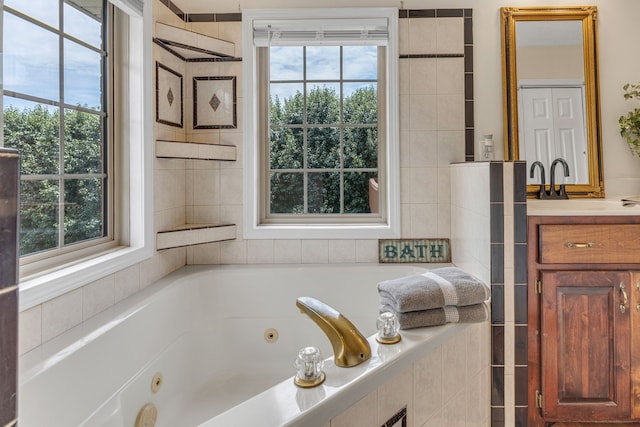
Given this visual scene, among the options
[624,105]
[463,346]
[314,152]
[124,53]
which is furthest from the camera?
[314,152]

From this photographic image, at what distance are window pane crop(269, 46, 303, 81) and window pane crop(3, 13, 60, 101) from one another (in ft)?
3.80

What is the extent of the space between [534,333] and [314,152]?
4.79 ft

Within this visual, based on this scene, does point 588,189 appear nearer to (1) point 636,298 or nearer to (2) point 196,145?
(1) point 636,298

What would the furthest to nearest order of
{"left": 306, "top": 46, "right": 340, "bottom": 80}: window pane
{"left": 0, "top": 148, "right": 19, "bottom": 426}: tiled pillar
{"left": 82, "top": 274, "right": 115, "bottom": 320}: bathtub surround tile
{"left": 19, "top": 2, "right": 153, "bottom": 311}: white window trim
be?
{"left": 306, "top": 46, "right": 340, "bottom": 80}: window pane < {"left": 19, "top": 2, "right": 153, "bottom": 311}: white window trim < {"left": 82, "top": 274, "right": 115, "bottom": 320}: bathtub surround tile < {"left": 0, "top": 148, "right": 19, "bottom": 426}: tiled pillar

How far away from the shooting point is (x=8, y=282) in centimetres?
52

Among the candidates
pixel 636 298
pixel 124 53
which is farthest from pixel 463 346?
pixel 124 53

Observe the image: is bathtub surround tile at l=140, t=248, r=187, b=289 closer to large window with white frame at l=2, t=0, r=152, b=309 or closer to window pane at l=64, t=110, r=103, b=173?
large window with white frame at l=2, t=0, r=152, b=309

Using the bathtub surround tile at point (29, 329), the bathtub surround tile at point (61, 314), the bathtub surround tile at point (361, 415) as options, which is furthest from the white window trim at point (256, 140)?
the bathtub surround tile at point (361, 415)

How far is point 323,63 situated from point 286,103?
0.32m

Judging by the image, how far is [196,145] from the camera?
199 cm

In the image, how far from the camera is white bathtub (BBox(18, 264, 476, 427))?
0.90 metres

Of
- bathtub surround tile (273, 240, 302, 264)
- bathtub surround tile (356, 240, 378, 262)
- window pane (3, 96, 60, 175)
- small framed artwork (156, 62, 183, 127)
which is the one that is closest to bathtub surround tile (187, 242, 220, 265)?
bathtub surround tile (273, 240, 302, 264)

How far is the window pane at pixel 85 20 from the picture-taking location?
57.1 inches

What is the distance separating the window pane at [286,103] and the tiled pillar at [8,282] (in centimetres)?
185
